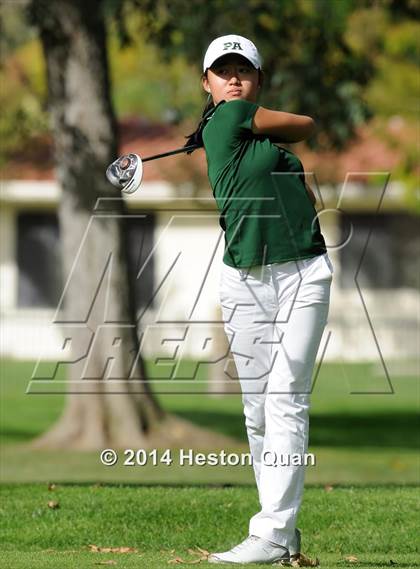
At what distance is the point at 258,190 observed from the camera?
6785 millimetres

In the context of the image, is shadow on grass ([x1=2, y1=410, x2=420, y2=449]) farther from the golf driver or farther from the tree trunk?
the golf driver

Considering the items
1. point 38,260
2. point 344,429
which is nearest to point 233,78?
point 344,429

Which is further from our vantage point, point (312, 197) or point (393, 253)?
point (393, 253)

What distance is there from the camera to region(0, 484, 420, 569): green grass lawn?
8.66m

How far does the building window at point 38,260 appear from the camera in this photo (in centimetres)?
3475

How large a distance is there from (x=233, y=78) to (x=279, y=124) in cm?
37

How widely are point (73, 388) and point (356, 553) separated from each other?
9.68m

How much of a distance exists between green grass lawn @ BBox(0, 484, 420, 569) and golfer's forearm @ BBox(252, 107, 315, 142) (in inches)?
93.3

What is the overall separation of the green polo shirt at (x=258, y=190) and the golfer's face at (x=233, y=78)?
0.16 metres

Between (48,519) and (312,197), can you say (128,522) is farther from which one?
(312,197)

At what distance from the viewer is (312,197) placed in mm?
6953

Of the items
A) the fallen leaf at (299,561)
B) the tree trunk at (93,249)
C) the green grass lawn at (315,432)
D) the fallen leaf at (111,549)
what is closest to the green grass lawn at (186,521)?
the fallen leaf at (111,549)

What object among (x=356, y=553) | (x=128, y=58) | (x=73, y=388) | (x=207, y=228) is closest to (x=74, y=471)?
(x=73, y=388)

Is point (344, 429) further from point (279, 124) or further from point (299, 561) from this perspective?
point (279, 124)
